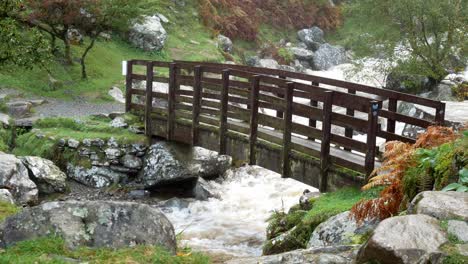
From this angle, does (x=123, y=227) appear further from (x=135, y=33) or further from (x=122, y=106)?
(x=135, y=33)

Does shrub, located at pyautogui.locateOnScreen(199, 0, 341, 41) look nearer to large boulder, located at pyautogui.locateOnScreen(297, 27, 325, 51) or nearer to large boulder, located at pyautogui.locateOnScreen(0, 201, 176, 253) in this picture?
large boulder, located at pyautogui.locateOnScreen(297, 27, 325, 51)

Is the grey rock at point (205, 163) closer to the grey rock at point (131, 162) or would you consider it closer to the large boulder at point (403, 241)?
the grey rock at point (131, 162)

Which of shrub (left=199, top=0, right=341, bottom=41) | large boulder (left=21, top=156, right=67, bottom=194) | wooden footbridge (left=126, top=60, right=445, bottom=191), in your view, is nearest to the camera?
wooden footbridge (left=126, top=60, right=445, bottom=191)

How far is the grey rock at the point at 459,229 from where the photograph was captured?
18.8 feet

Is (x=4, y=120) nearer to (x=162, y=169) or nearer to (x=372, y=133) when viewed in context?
(x=162, y=169)

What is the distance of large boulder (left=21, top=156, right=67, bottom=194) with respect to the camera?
16641 millimetres

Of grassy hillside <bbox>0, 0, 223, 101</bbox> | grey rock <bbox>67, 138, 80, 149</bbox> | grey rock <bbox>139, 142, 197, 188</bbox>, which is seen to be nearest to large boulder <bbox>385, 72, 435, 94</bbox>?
grassy hillside <bbox>0, 0, 223, 101</bbox>

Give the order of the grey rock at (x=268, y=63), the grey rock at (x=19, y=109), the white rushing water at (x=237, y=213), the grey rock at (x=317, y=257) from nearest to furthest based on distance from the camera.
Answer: the grey rock at (x=317, y=257) < the white rushing water at (x=237, y=213) < the grey rock at (x=19, y=109) < the grey rock at (x=268, y=63)

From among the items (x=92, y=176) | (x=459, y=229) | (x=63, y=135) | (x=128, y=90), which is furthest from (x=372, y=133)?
(x=128, y=90)

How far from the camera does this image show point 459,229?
5.83 m

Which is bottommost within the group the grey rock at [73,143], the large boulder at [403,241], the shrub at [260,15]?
the grey rock at [73,143]

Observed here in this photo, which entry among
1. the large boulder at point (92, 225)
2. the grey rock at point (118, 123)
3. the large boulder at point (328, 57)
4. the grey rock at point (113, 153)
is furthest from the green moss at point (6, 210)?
the large boulder at point (328, 57)

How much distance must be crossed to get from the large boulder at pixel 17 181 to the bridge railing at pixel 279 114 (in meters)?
4.68

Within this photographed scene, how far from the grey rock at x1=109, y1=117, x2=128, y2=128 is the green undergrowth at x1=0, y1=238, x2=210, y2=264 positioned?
40.9ft
